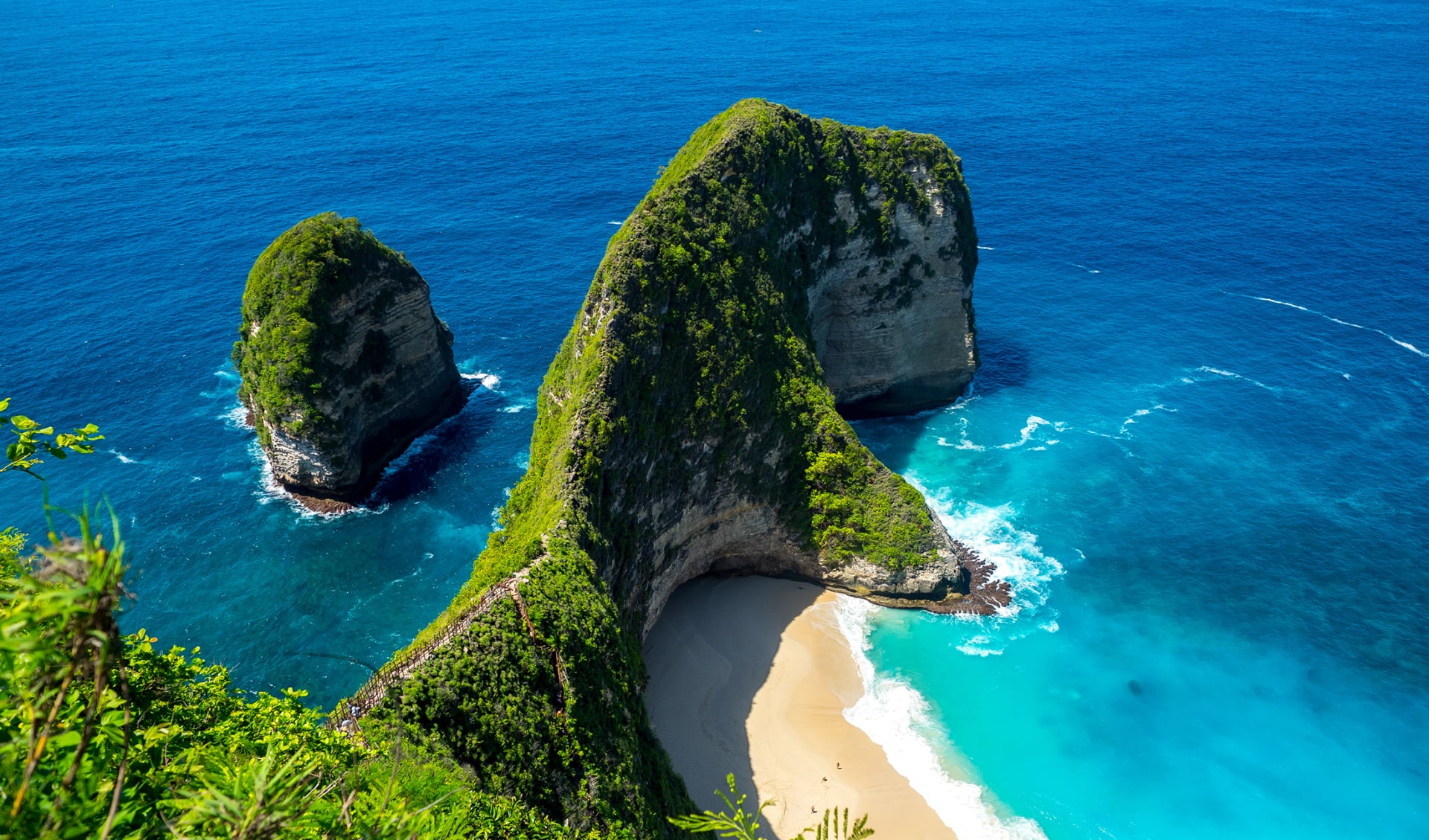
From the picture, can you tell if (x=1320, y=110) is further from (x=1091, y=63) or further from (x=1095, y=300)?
(x=1095, y=300)

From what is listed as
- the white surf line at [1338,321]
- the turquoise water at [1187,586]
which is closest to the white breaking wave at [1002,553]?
the turquoise water at [1187,586]

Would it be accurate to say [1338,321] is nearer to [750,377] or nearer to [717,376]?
[750,377]

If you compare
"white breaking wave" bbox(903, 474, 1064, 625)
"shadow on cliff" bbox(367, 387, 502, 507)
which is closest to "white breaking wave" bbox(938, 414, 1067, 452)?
"white breaking wave" bbox(903, 474, 1064, 625)

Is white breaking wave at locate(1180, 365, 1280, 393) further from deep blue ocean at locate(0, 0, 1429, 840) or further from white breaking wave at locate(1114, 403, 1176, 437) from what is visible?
white breaking wave at locate(1114, 403, 1176, 437)

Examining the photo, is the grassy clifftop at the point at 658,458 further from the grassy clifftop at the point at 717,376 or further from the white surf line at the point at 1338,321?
the white surf line at the point at 1338,321

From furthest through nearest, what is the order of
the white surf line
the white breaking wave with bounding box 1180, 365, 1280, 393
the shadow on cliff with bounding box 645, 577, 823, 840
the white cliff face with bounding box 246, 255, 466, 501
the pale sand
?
the white surf line < the white breaking wave with bounding box 1180, 365, 1280, 393 < the white cliff face with bounding box 246, 255, 466, 501 < the shadow on cliff with bounding box 645, 577, 823, 840 < the pale sand

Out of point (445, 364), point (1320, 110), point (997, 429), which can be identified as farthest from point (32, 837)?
point (1320, 110)
